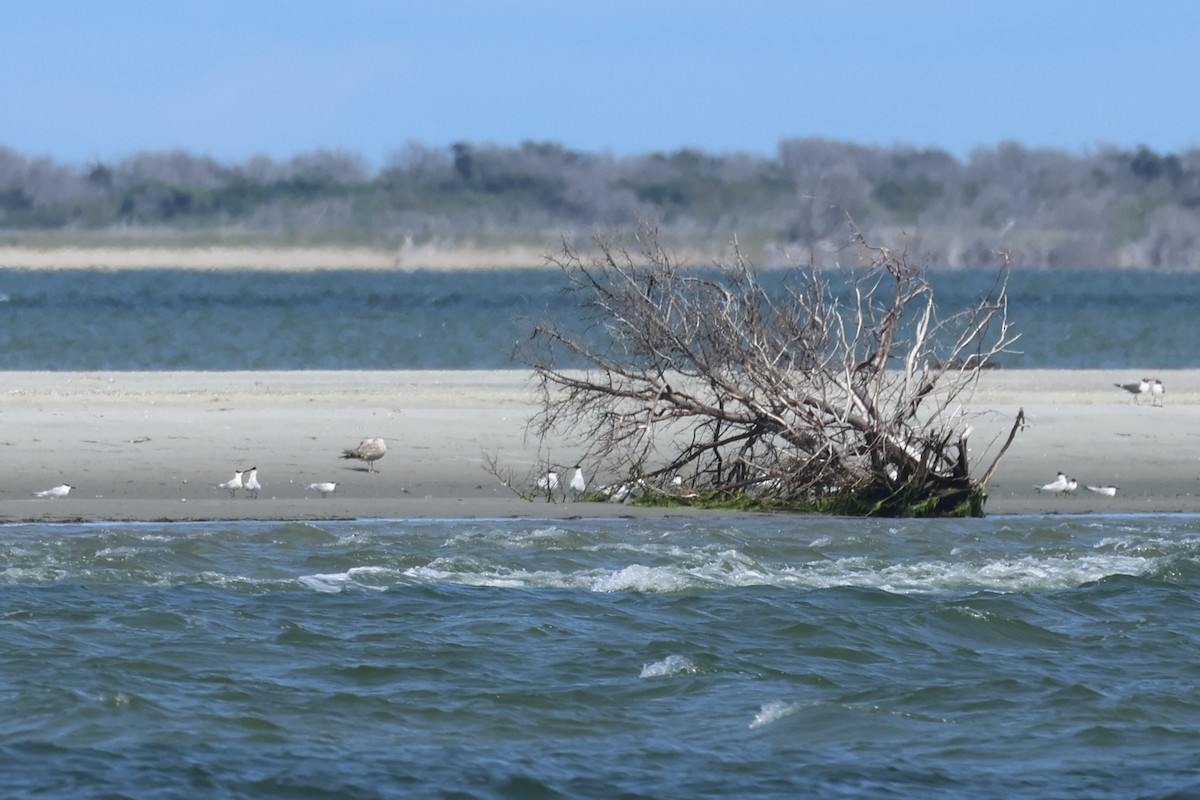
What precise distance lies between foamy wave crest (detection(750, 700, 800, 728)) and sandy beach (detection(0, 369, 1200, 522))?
4.80 meters

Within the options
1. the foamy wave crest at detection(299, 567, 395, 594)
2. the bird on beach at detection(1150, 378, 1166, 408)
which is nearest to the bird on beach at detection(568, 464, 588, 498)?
the foamy wave crest at detection(299, 567, 395, 594)

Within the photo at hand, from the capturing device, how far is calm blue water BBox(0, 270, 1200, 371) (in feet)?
114

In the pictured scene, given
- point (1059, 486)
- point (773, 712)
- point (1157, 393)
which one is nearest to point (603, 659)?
point (773, 712)

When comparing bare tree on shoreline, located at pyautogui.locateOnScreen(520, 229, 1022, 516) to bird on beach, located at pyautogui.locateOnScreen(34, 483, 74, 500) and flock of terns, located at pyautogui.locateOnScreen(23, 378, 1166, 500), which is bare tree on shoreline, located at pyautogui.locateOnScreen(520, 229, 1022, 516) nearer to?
flock of terns, located at pyautogui.locateOnScreen(23, 378, 1166, 500)

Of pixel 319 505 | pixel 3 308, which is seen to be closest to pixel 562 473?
pixel 319 505

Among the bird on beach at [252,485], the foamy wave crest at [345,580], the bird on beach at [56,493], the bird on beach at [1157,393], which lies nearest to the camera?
the foamy wave crest at [345,580]

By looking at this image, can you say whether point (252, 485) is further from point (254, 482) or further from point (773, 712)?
point (773, 712)

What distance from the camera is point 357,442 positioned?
1612 cm

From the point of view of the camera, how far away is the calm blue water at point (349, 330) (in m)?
34.8

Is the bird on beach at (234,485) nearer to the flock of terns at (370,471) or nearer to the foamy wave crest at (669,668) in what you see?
the flock of terns at (370,471)

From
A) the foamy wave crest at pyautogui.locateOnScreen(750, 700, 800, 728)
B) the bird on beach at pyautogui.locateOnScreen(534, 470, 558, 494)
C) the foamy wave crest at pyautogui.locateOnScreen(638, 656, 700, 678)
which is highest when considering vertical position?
the bird on beach at pyautogui.locateOnScreen(534, 470, 558, 494)

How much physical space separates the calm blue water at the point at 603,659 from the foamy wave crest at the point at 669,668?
0.02 meters

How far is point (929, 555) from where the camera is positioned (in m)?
12.0

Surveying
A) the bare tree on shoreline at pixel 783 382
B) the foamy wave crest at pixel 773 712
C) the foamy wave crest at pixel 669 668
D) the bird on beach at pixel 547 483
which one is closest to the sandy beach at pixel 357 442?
the bird on beach at pixel 547 483
